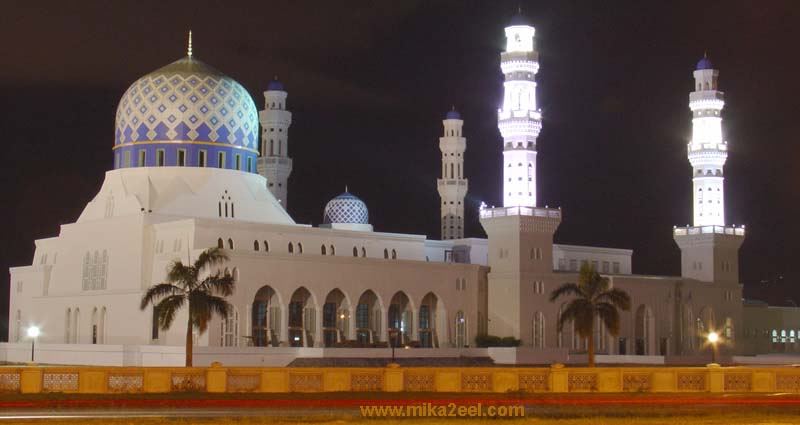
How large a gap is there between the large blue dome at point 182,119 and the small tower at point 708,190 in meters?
24.2

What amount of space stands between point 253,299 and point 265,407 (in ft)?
85.3

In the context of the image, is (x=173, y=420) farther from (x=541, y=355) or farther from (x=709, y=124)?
(x=709, y=124)

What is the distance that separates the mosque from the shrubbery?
57 cm

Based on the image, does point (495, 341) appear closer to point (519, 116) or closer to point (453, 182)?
point (519, 116)

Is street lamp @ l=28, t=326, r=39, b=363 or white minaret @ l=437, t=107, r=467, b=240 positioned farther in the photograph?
white minaret @ l=437, t=107, r=467, b=240

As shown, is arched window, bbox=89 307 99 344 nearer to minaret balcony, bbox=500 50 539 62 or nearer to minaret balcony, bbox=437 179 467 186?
minaret balcony, bbox=437 179 467 186

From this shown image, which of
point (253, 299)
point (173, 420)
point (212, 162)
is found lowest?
point (173, 420)

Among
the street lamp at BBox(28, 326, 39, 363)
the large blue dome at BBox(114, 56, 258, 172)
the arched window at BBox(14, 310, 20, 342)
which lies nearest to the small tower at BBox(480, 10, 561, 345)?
the large blue dome at BBox(114, 56, 258, 172)

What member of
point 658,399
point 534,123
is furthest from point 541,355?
point 658,399

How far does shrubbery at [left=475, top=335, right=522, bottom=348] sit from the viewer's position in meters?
61.7

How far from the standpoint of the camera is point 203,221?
57219 mm

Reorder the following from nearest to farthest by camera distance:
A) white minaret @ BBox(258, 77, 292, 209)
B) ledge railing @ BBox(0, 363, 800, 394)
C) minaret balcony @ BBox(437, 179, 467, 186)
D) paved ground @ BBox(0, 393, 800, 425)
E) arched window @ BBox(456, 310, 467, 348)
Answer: paved ground @ BBox(0, 393, 800, 425), ledge railing @ BBox(0, 363, 800, 394), arched window @ BBox(456, 310, 467, 348), white minaret @ BBox(258, 77, 292, 209), minaret balcony @ BBox(437, 179, 467, 186)

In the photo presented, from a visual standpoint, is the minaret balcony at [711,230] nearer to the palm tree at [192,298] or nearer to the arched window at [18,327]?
the palm tree at [192,298]

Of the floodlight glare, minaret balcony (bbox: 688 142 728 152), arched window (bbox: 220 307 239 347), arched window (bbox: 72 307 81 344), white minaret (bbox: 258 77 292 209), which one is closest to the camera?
arched window (bbox: 220 307 239 347)
